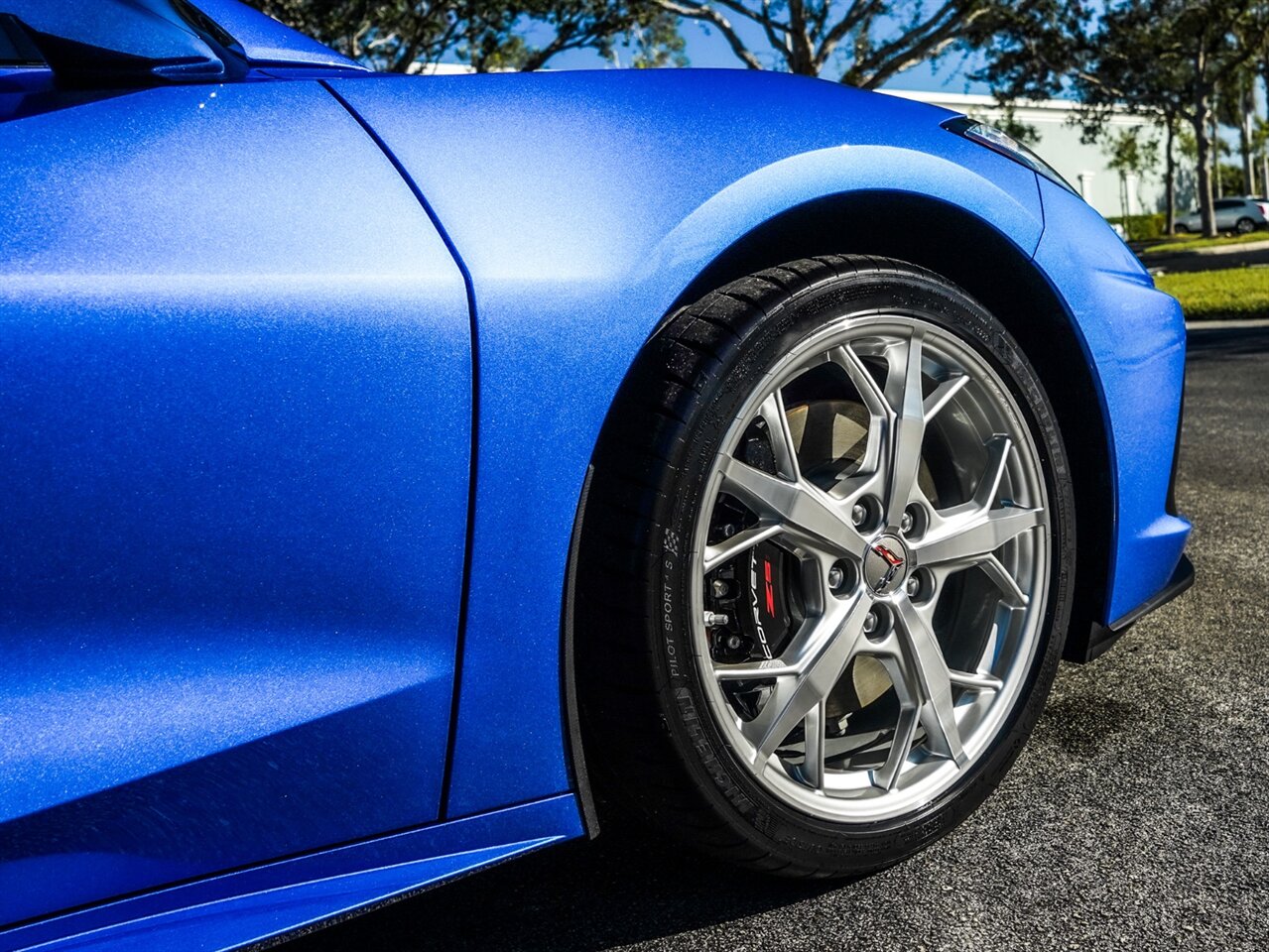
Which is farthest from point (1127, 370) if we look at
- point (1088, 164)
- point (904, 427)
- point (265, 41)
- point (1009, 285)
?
point (1088, 164)

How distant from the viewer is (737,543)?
1.59 meters

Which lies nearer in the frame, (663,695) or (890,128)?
(663,695)

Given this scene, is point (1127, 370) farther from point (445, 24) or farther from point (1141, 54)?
point (1141, 54)

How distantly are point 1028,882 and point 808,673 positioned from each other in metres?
0.44

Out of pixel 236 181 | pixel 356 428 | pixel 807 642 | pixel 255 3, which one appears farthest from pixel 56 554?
pixel 255 3

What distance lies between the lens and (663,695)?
4.84 feet

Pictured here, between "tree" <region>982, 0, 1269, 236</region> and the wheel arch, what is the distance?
2150 cm

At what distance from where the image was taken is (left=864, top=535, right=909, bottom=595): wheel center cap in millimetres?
1677

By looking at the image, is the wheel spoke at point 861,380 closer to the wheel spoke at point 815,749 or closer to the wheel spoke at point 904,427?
the wheel spoke at point 904,427

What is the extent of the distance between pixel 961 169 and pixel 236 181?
110 cm

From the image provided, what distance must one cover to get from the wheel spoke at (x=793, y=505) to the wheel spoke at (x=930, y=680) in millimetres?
146

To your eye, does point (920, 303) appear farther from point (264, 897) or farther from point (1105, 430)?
point (264, 897)

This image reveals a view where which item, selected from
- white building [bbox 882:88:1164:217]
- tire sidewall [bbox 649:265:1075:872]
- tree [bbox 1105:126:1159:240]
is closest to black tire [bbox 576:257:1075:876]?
tire sidewall [bbox 649:265:1075:872]

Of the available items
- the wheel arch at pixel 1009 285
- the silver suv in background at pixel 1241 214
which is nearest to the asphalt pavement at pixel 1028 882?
the wheel arch at pixel 1009 285
